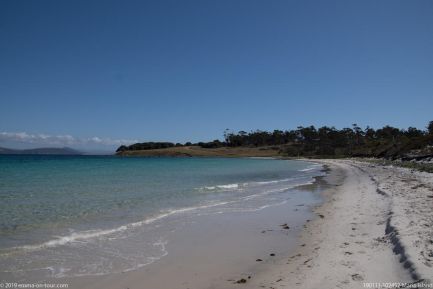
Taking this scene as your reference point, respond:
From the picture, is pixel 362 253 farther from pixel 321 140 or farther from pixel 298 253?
pixel 321 140

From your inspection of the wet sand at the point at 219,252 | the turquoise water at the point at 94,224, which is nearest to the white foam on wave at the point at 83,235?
the turquoise water at the point at 94,224

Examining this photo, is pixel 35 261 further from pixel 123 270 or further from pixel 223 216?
pixel 223 216

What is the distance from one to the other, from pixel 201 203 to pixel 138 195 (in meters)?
4.65

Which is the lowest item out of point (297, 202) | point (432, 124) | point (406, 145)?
point (297, 202)

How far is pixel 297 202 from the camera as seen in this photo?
66.6ft

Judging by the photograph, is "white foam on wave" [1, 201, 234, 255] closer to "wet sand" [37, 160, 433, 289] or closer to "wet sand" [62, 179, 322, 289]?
"wet sand" [62, 179, 322, 289]

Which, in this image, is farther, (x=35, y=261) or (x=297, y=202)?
(x=297, y=202)

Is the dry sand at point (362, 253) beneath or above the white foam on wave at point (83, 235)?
above

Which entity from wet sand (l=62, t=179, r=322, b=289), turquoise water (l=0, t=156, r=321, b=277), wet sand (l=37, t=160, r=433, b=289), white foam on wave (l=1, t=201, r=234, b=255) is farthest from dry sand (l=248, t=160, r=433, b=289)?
white foam on wave (l=1, t=201, r=234, b=255)

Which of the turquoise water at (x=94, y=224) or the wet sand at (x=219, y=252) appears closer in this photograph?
the wet sand at (x=219, y=252)

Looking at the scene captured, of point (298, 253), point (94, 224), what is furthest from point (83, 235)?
point (298, 253)

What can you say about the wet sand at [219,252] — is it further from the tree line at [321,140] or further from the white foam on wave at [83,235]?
the tree line at [321,140]

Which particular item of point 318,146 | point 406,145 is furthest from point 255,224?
point 318,146

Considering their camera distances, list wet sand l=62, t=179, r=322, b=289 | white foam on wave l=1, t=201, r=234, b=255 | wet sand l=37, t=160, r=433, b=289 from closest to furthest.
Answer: wet sand l=37, t=160, r=433, b=289, wet sand l=62, t=179, r=322, b=289, white foam on wave l=1, t=201, r=234, b=255
